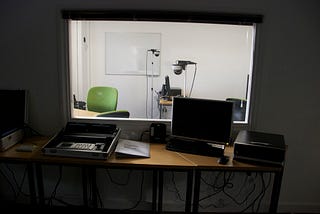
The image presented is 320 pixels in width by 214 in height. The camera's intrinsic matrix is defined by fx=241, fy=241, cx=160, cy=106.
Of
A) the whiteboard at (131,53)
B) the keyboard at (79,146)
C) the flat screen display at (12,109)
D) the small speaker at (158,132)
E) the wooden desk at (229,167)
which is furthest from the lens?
the whiteboard at (131,53)

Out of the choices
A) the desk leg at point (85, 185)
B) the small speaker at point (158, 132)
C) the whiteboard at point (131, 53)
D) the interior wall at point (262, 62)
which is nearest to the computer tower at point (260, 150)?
the interior wall at point (262, 62)

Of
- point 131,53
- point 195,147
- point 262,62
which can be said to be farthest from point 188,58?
point 195,147

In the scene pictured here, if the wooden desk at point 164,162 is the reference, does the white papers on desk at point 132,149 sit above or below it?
above

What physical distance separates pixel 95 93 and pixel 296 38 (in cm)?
281

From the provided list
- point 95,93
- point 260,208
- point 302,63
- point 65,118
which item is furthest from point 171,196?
point 95,93

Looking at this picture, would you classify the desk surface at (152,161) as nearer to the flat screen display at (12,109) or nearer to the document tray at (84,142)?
the document tray at (84,142)

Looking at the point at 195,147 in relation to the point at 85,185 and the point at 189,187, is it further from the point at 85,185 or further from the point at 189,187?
the point at 85,185

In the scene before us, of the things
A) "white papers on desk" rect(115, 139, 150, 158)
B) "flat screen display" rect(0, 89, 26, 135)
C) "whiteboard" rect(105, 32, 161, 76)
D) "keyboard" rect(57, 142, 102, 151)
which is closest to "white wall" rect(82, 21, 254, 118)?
"whiteboard" rect(105, 32, 161, 76)

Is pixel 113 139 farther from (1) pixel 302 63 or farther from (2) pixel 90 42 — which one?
(2) pixel 90 42

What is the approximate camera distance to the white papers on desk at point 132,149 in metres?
1.81

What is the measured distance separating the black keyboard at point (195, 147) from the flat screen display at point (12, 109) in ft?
4.37

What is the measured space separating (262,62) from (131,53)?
337cm

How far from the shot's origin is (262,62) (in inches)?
84.5

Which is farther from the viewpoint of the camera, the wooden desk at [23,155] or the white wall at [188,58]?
the white wall at [188,58]
